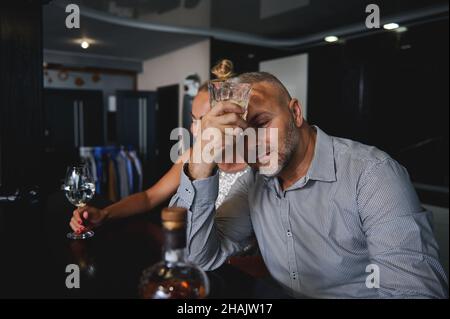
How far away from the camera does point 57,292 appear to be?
0.86 metres

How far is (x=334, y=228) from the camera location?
1229 mm

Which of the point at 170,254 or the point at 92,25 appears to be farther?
the point at 92,25

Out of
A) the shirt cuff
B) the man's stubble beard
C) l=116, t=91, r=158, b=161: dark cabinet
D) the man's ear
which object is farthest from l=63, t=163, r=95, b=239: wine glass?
l=116, t=91, r=158, b=161: dark cabinet

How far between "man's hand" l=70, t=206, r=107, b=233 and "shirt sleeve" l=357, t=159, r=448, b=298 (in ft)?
3.02

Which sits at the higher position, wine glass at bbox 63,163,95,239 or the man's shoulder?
the man's shoulder

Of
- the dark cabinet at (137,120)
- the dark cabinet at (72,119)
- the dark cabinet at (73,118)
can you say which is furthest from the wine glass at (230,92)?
the dark cabinet at (73,118)

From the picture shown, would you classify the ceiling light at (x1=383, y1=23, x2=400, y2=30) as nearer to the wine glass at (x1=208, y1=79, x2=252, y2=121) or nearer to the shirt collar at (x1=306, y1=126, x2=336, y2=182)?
the shirt collar at (x1=306, y1=126, x2=336, y2=182)

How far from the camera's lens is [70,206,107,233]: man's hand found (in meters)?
1.38

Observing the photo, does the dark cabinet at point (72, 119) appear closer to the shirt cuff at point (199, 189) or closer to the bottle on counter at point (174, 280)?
the shirt cuff at point (199, 189)

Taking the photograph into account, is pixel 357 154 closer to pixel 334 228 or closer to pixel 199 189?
pixel 334 228

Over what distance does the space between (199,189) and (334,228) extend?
17.6 inches
